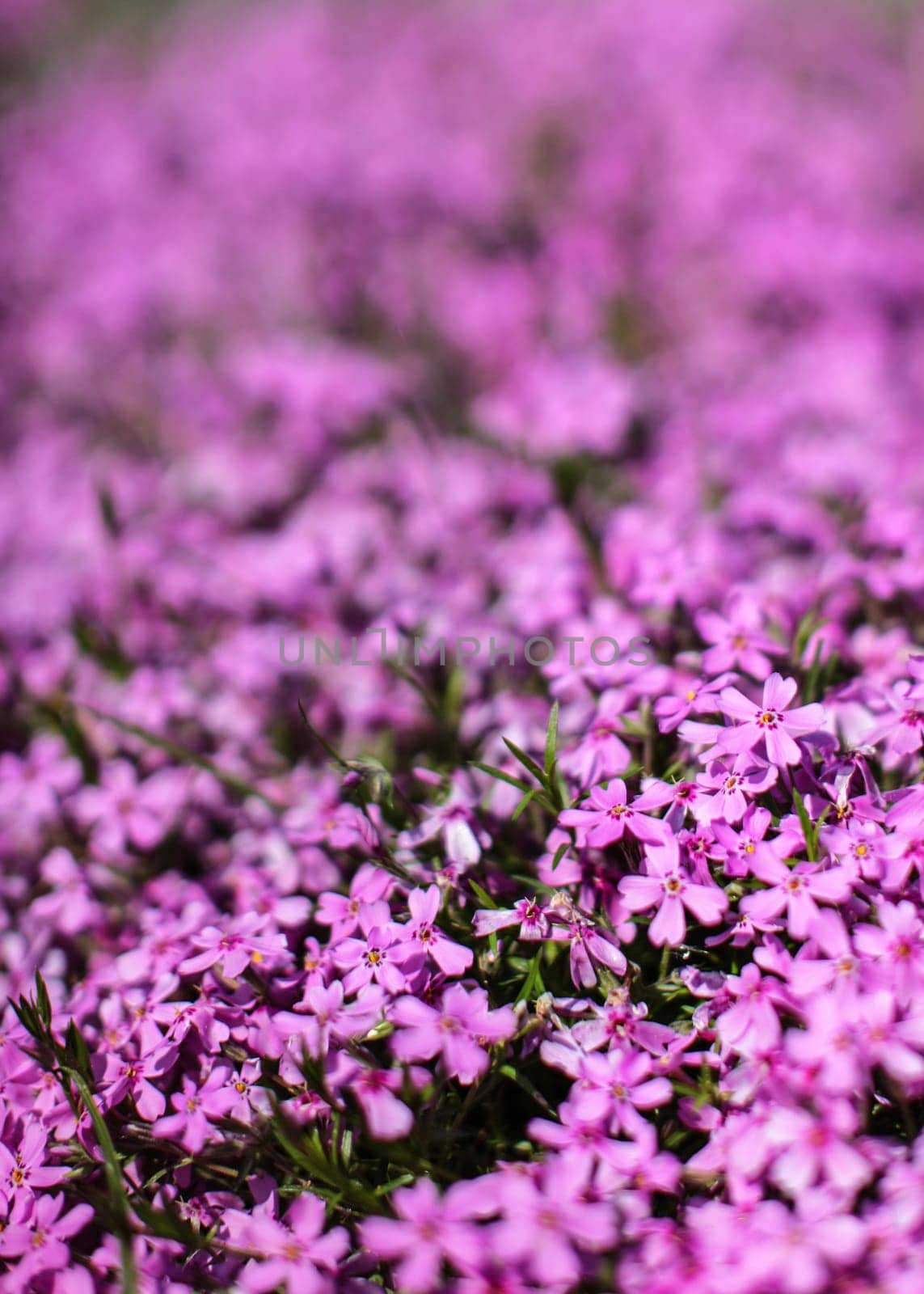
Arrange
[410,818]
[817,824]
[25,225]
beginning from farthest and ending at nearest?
[25,225], [410,818], [817,824]

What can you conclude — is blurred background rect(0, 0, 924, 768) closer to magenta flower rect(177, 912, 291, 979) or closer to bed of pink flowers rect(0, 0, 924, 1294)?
bed of pink flowers rect(0, 0, 924, 1294)

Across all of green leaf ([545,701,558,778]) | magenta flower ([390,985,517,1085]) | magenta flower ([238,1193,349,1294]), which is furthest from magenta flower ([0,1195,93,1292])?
green leaf ([545,701,558,778])

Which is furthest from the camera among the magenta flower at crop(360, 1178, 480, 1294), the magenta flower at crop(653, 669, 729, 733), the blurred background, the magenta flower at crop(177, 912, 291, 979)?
the blurred background

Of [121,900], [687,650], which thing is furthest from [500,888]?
[121,900]

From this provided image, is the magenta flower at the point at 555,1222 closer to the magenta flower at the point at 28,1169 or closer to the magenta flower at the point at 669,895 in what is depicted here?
the magenta flower at the point at 669,895

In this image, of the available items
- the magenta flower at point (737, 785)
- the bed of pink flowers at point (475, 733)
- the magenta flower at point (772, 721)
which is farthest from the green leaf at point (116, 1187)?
the magenta flower at point (772, 721)

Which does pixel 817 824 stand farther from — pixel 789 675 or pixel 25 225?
pixel 25 225

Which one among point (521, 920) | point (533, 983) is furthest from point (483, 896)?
point (533, 983)
